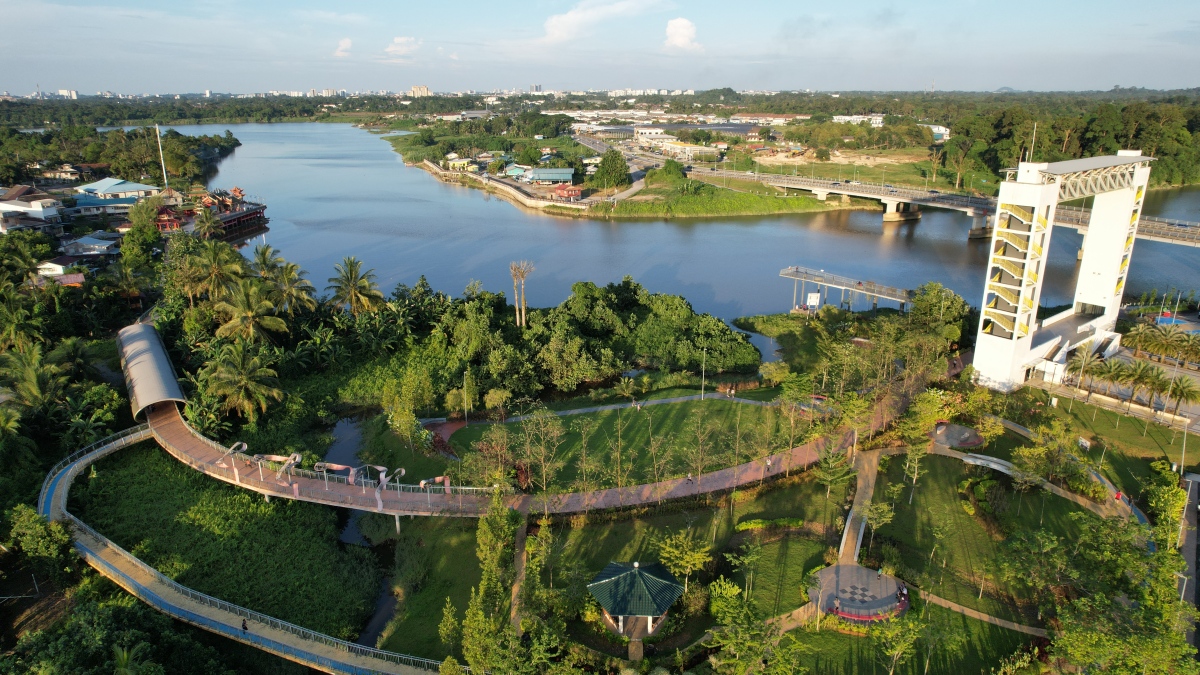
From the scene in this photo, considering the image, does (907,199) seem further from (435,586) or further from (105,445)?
(105,445)

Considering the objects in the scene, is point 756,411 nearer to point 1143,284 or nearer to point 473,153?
point 1143,284

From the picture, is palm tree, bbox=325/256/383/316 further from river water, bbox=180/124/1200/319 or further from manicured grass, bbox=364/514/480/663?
manicured grass, bbox=364/514/480/663

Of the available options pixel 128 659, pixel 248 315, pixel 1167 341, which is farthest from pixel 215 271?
pixel 1167 341

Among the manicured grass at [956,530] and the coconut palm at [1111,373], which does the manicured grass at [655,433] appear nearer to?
the manicured grass at [956,530]

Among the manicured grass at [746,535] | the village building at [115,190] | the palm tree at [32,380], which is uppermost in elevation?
the village building at [115,190]

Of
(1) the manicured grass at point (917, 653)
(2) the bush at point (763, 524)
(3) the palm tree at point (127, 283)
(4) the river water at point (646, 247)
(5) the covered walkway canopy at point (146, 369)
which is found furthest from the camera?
(4) the river water at point (646, 247)

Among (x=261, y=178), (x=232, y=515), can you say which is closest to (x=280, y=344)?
(x=232, y=515)

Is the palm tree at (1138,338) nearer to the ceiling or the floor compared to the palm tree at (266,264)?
nearer to the floor

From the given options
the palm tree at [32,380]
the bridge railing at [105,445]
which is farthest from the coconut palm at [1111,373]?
the palm tree at [32,380]
